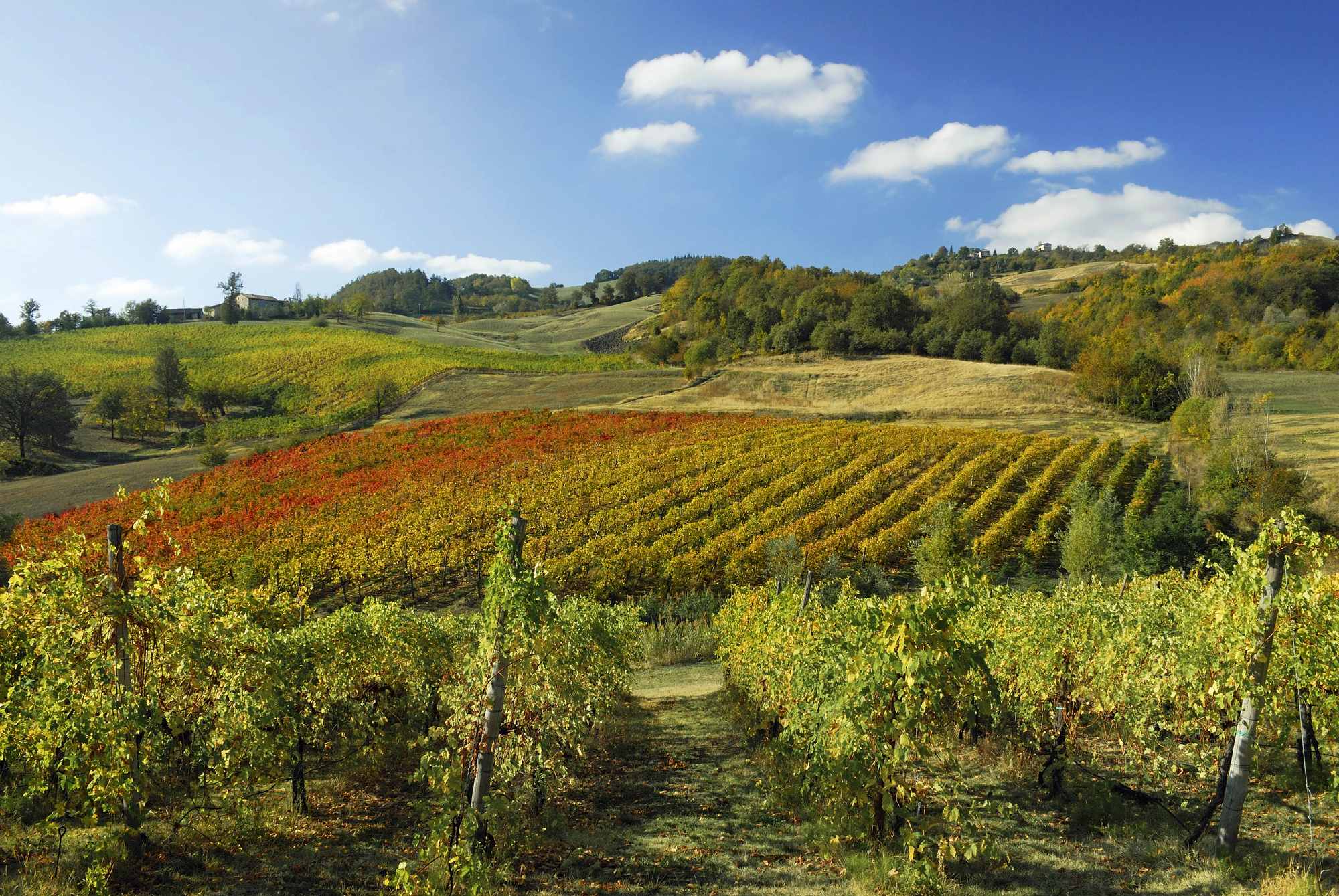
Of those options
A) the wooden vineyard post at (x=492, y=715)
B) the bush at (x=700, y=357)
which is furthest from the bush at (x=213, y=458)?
the wooden vineyard post at (x=492, y=715)

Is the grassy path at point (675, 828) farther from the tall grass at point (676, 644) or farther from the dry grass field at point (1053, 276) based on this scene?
the dry grass field at point (1053, 276)

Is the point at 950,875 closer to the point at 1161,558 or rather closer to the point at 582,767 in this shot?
the point at 582,767

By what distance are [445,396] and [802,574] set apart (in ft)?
140

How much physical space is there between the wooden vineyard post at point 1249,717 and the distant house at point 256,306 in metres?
127

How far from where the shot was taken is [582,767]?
9.59 metres

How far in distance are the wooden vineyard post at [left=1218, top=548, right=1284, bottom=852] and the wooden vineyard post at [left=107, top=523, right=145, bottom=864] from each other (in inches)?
378

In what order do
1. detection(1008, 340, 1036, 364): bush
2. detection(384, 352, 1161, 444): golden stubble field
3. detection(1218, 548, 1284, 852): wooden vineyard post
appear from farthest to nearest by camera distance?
detection(1008, 340, 1036, 364): bush, detection(384, 352, 1161, 444): golden stubble field, detection(1218, 548, 1284, 852): wooden vineyard post

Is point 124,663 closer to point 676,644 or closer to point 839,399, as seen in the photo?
point 676,644

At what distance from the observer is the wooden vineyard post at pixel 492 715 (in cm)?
559

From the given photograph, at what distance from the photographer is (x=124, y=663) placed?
5562 millimetres

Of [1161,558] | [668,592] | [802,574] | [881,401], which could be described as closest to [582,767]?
[668,592]

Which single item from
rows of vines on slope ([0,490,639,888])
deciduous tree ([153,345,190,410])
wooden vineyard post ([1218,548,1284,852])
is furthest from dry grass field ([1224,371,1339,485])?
deciduous tree ([153,345,190,410])

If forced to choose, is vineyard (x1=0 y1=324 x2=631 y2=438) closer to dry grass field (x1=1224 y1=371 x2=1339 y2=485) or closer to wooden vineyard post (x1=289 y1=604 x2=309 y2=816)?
wooden vineyard post (x1=289 y1=604 x2=309 y2=816)

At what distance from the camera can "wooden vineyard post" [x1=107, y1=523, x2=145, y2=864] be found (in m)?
5.46
